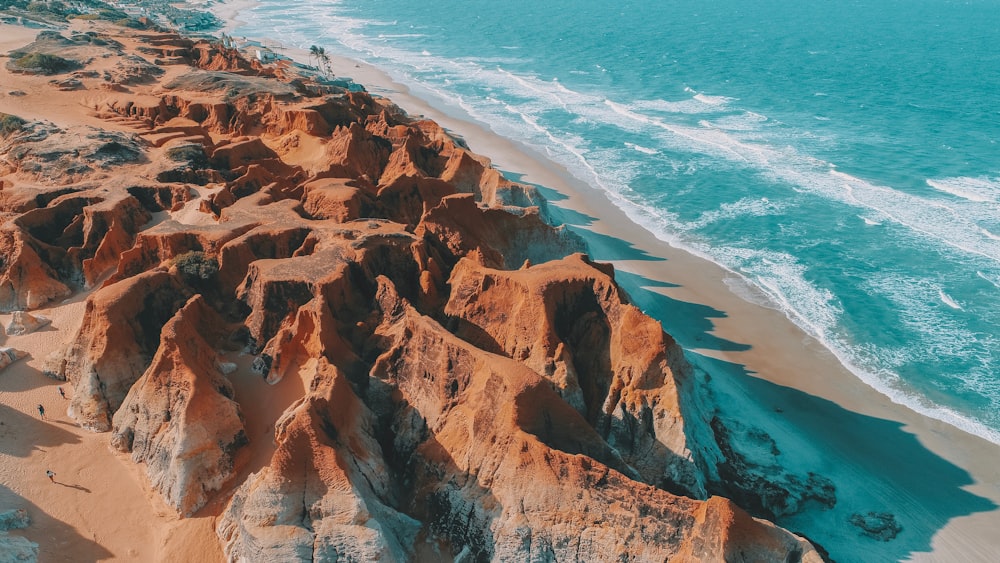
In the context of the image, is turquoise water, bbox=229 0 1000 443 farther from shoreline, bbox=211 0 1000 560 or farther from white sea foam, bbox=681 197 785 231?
shoreline, bbox=211 0 1000 560

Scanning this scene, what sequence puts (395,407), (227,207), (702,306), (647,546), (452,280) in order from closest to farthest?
(647,546), (395,407), (452,280), (227,207), (702,306)

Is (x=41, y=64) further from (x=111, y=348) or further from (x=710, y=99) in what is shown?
(x=710, y=99)

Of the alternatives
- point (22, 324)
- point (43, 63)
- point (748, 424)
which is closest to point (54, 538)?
point (22, 324)

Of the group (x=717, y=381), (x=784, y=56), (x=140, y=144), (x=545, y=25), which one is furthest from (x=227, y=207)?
(x=545, y=25)

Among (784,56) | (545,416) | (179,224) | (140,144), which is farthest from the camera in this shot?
(784,56)

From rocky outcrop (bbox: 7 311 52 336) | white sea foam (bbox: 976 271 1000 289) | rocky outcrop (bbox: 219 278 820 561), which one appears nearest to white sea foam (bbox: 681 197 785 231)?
white sea foam (bbox: 976 271 1000 289)

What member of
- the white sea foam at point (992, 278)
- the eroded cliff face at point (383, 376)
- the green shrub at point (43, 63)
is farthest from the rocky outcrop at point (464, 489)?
the green shrub at point (43, 63)

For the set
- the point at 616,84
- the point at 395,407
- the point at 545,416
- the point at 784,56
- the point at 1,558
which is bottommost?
the point at 1,558

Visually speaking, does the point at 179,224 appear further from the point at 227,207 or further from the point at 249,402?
the point at 249,402
